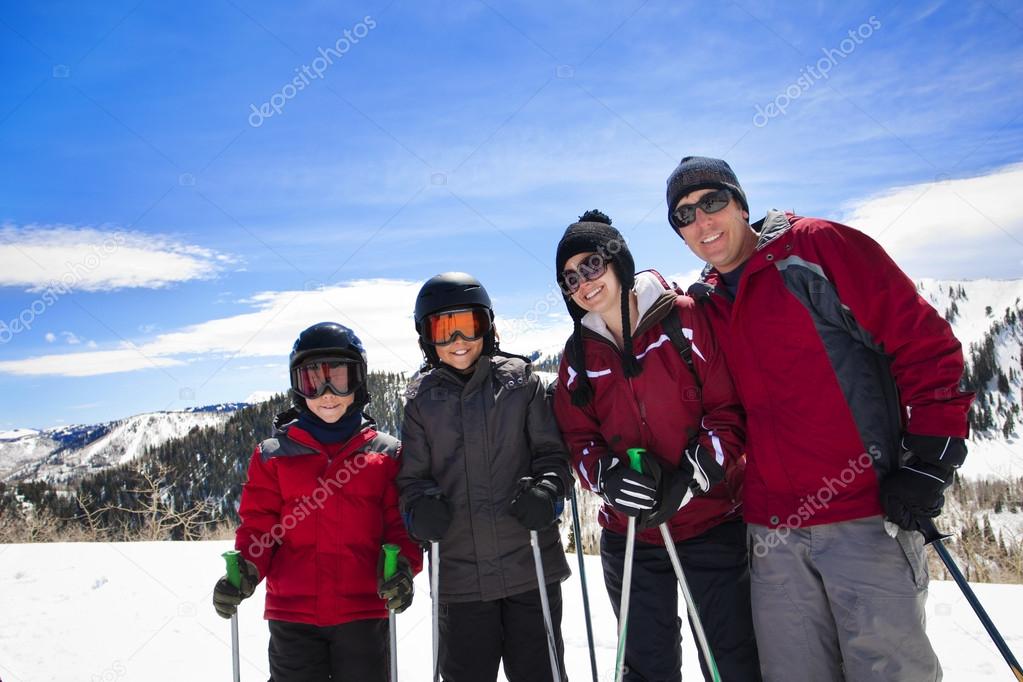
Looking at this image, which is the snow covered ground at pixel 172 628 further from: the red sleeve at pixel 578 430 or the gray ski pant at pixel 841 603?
the red sleeve at pixel 578 430

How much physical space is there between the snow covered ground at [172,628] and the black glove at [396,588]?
155cm

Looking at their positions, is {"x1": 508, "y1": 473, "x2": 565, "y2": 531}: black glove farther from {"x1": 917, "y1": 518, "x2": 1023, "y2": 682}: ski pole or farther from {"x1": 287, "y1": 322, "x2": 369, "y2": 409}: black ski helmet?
{"x1": 917, "y1": 518, "x2": 1023, "y2": 682}: ski pole

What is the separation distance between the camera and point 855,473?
2.55 meters

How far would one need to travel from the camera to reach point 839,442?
259 centimetres

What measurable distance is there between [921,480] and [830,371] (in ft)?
1.79

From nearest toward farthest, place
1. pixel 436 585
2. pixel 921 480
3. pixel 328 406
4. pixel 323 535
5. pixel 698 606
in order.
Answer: pixel 921 480
pixel 698 606
pixel 436 585
pixel 323 535
pixel 328 406

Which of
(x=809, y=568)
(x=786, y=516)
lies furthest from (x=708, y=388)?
(x=809, y=568)

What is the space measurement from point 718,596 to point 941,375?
1.40 metres

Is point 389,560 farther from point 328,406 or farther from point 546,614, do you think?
point 328,406

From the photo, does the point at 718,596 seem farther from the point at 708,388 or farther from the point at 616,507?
the point at 708,388

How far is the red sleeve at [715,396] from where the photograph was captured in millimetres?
2859

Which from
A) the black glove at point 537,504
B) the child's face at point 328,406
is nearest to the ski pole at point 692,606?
the black glove at point 537,504

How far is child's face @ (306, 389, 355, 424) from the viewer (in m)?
3.54

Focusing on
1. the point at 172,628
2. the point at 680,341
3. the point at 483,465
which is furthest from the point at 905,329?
the point at 172,628
